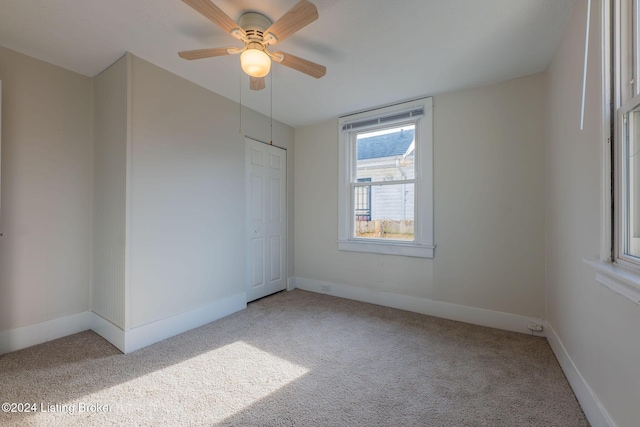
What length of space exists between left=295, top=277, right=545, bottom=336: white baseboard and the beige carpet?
143 millimetres

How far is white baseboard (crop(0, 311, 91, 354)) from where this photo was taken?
2.22 metres

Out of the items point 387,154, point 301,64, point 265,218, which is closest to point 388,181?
point 387,154

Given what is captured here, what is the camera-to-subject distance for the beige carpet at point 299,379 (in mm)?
1536

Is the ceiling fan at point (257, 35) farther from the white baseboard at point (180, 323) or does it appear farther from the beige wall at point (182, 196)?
the white baseboard at point (180, 323)

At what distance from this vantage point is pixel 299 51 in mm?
2256

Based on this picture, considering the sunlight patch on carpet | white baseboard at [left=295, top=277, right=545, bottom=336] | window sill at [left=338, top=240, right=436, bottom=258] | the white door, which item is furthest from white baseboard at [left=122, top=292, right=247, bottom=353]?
window sill at [left=338, top=240, right=436, bottom=258]

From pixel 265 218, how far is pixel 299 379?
7.27 ft

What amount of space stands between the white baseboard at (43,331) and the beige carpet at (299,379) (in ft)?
0.32

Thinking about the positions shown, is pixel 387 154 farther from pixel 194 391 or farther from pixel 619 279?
pixel 194 391

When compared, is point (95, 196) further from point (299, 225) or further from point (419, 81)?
point (419, 81)

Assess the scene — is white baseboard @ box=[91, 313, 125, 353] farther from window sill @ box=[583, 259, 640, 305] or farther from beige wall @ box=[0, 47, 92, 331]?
window sill @ box=[583, 259, 640, 305]

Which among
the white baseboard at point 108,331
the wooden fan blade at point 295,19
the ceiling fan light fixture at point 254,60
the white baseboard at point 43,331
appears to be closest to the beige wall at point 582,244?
the wooden fan blade at point 295,19

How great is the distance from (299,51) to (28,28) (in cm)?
196

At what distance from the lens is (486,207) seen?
9.15ft
